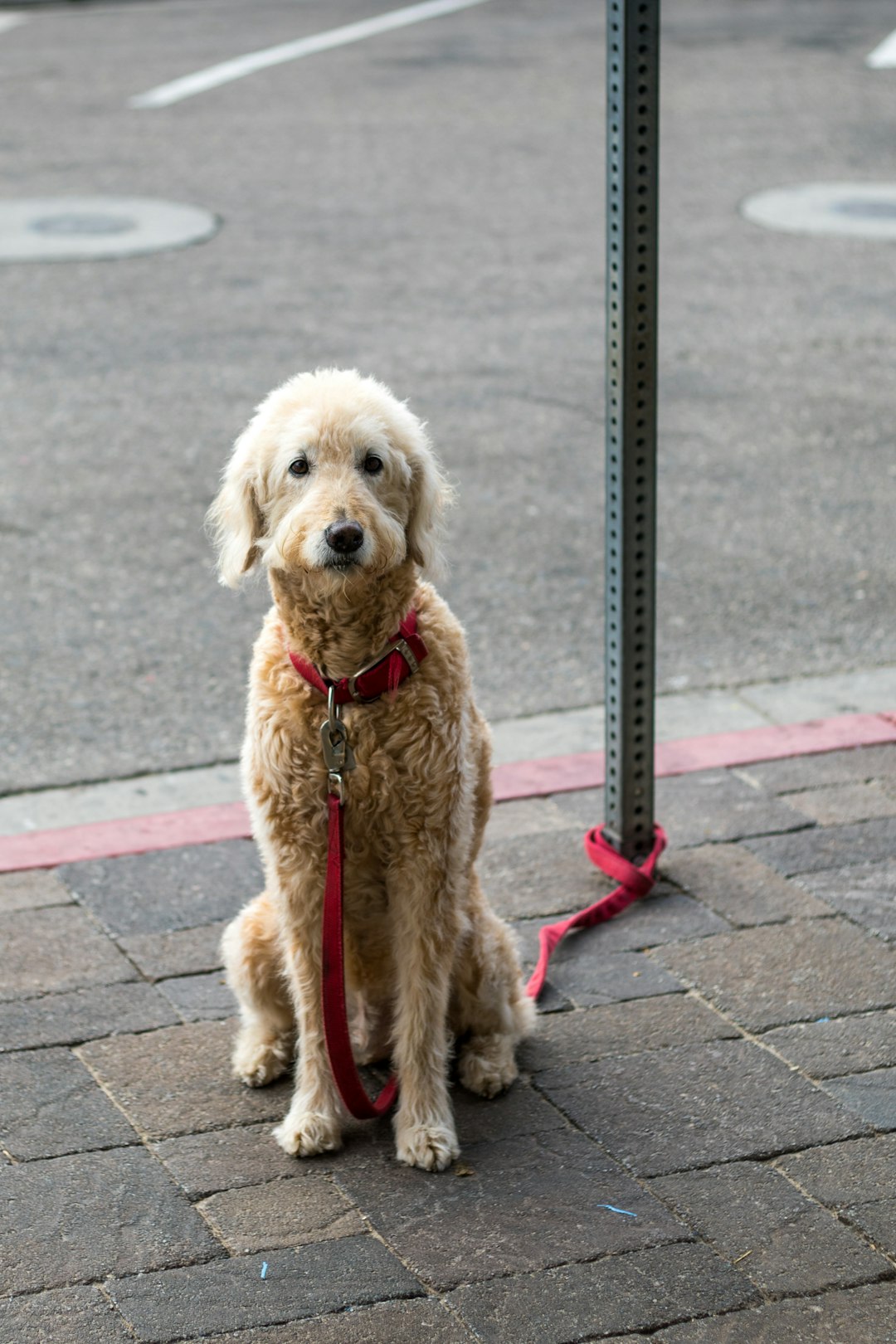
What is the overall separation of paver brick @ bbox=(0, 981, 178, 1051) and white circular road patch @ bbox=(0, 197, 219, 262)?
8.08 meters

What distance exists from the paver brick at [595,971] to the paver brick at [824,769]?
1.10 meters

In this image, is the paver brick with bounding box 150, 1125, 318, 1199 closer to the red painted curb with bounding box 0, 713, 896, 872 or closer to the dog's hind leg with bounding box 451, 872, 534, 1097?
the dog's hind leg with bounding box 451, 872, 534, 1097

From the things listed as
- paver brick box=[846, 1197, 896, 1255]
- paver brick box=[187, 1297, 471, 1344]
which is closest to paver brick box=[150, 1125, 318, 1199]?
paver brick box=[187, 1297, 471, 1344]

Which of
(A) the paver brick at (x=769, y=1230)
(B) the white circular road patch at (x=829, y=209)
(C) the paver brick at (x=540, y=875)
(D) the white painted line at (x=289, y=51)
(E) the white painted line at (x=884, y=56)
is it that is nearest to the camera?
(A) the paver brick at (x=769, y=1230)

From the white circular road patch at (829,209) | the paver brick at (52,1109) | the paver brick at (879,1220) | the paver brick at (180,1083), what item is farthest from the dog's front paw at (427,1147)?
the white circular road patch at (829,209)

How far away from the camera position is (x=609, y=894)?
468cm

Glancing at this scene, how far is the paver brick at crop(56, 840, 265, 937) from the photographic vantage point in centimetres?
459

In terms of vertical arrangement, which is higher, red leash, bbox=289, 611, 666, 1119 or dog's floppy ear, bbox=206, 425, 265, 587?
dog's floppy ear, bbox=206, 425, 265, 587

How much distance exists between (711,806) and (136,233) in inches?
317

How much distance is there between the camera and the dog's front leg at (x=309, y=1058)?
3650mm

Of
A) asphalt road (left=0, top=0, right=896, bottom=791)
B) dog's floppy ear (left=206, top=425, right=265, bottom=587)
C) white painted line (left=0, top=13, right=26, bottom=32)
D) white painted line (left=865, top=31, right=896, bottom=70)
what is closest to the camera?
dog's floppy ear (left=206, top=425, right=265, bottom=587)

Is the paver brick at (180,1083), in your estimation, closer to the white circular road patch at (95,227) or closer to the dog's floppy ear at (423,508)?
the dog's floppy ear at (423,508)

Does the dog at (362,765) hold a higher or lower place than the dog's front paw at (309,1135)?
higher

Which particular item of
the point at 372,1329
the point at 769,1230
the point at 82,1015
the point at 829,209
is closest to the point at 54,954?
the point at 82,1015
